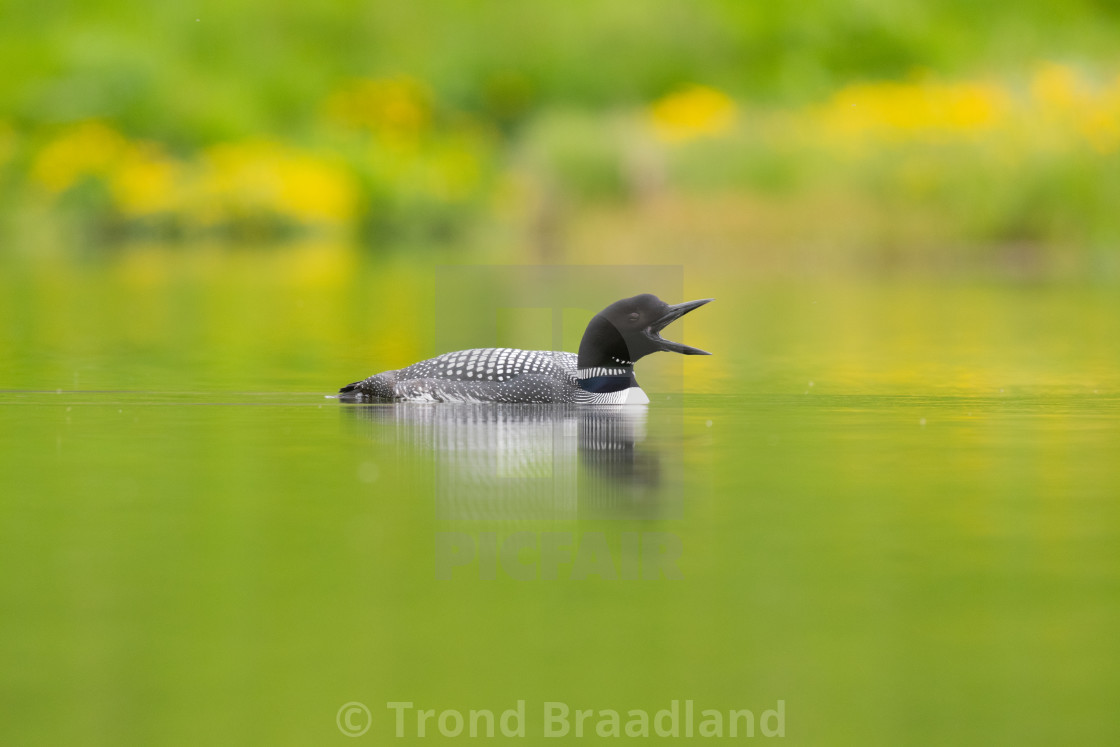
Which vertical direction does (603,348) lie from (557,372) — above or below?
above

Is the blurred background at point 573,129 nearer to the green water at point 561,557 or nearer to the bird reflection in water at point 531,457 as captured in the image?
the green water at point 561,557

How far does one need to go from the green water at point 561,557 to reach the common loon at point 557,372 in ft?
0.58

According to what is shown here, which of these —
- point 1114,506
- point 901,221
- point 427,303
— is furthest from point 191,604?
point 901,221

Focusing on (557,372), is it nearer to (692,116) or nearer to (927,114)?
(927,114)

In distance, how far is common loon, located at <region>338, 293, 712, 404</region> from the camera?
7023 millimetres

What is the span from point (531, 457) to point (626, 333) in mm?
1653

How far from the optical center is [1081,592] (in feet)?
11.5

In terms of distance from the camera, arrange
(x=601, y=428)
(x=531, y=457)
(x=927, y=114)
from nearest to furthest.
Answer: (x=531, y=457)
(x=601, y=428)
(x=927, y=114)

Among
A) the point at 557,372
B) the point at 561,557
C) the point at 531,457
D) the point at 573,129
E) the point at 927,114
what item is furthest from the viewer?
the point at 573,129

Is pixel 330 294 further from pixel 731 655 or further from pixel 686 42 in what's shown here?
pixel 686 42

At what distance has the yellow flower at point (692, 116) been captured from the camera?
2131 cm
